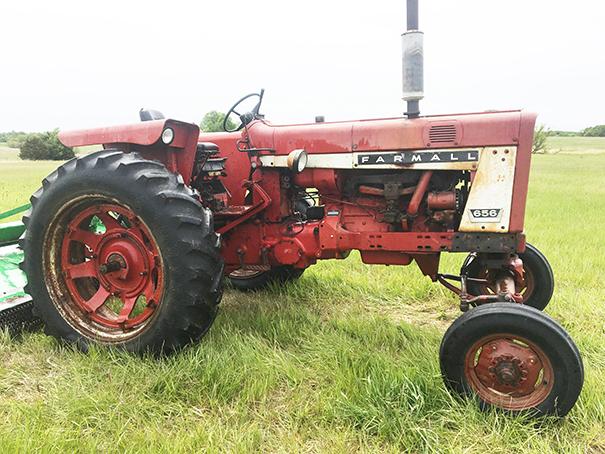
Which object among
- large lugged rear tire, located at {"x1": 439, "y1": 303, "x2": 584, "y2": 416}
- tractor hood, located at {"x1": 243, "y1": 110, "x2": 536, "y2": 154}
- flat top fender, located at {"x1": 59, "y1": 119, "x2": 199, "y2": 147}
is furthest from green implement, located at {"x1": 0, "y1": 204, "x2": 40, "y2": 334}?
large lugged rear tire, located at {"x1": 439, "y1": 303, "x2": 584, "y2": 416}

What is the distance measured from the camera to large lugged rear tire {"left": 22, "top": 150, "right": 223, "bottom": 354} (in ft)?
8.71

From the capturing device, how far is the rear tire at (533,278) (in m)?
3.36

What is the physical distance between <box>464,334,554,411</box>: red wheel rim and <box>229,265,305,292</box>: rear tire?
2063mm

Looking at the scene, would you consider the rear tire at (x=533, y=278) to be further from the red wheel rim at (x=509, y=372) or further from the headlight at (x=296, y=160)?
the headlight at (x=296, y=160)

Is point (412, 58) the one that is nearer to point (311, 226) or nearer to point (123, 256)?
point (311, 226)

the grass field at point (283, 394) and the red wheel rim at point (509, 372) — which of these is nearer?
the grass field at point (283, 394)

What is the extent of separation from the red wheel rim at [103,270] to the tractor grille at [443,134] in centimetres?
170

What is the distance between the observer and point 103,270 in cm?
297

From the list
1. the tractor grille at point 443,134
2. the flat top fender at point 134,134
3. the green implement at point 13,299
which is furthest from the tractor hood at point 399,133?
the green implement at point 13,299

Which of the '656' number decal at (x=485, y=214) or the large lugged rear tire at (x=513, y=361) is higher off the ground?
the '656' number decal at (x=485, y=214)

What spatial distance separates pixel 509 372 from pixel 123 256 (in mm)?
2183

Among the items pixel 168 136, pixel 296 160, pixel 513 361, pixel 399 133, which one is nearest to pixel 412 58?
pixel 399 133

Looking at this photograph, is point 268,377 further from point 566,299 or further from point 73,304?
point 566,299

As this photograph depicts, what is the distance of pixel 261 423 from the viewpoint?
7.44 ft
